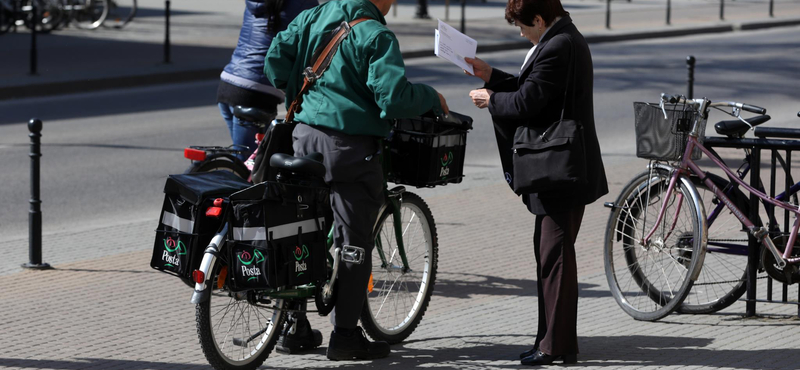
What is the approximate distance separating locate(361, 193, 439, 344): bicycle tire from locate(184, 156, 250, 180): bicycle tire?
1.60m

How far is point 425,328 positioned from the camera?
5.83 meters

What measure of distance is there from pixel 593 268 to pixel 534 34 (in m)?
2.53

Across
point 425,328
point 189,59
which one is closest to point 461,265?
point 425,328

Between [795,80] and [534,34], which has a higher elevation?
[534,34]

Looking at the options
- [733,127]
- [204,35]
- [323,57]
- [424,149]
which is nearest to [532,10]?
[424,149]

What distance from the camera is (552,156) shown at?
488 cm

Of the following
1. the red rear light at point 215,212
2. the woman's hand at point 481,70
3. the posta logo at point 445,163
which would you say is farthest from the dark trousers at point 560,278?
the red rear light at point 215,212

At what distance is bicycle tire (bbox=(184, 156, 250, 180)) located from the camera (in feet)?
22.2

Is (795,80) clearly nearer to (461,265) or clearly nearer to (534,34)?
(461,265)

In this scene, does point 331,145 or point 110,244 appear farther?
point 110,244

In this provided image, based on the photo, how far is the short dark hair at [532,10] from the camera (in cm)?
493

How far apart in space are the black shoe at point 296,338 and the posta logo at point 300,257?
1.77 feet

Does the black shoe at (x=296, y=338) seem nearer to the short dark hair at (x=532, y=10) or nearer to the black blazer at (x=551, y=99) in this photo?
the black blazer at (x=551, y=99)

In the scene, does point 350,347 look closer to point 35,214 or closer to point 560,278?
point 560,278
